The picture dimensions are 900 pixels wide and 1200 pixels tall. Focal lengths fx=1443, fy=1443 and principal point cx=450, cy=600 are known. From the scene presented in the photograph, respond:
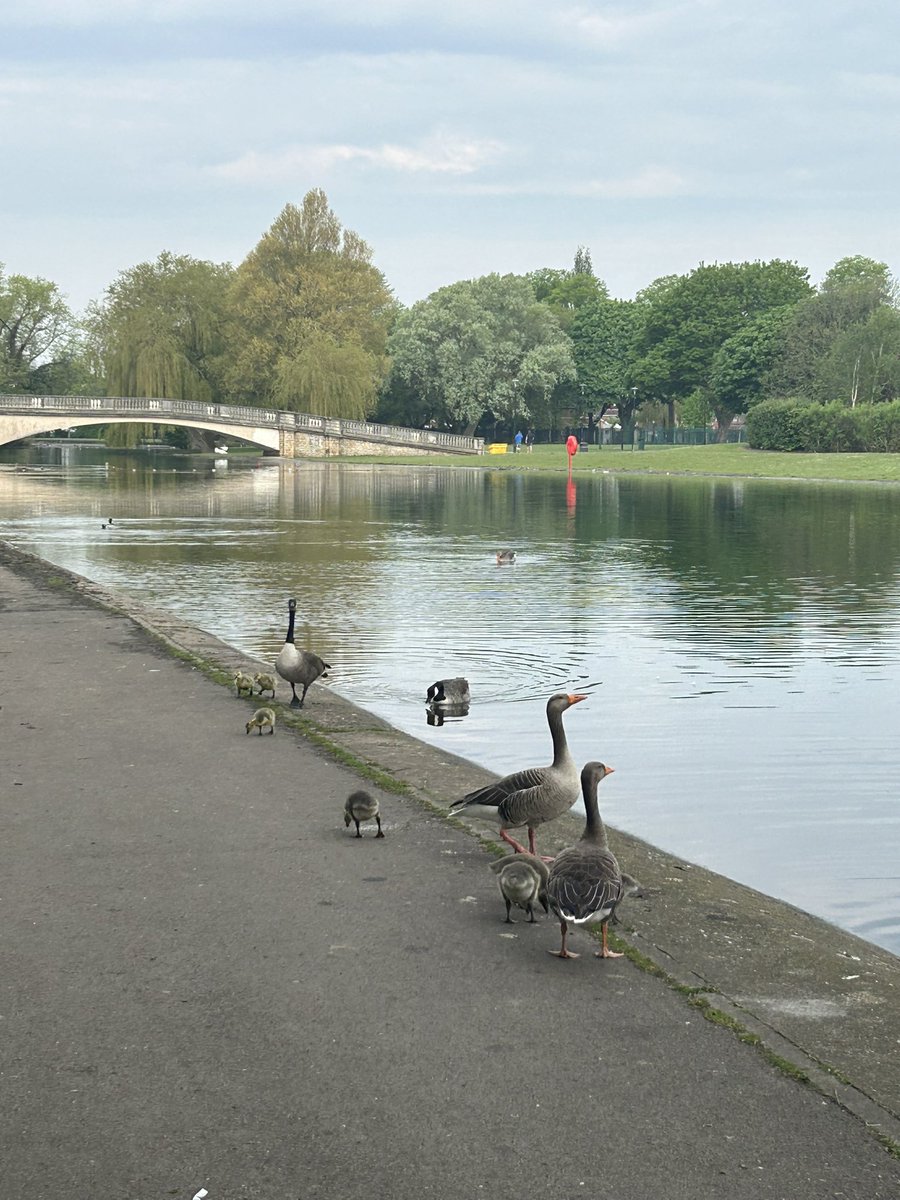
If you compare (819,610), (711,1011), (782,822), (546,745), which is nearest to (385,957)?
(711,1011)

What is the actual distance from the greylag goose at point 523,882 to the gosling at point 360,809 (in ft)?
5.16

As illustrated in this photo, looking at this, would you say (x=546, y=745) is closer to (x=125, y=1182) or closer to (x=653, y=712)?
(x=653, y=712)

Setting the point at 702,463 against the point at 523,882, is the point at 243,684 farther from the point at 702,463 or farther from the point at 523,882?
the point at 702,463

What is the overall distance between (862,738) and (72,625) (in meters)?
10.9

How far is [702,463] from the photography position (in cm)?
9456

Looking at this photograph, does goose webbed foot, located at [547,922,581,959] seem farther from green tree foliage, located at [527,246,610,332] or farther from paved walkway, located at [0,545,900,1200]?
green tree foliage, located at [527,246,610,332]

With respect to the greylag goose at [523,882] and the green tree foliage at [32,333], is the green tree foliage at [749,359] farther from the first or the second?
the greylag goose at [523,882]

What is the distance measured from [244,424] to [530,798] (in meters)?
110

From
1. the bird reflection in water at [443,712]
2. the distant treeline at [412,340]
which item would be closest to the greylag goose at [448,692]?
the bird reflection in water at [443,712]

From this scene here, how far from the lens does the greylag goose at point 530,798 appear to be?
9.18 m

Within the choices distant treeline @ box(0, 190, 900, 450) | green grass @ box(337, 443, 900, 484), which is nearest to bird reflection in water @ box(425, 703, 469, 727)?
green grass @ box(337, 443, 900, 484)

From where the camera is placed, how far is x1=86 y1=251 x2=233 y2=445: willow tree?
384ft

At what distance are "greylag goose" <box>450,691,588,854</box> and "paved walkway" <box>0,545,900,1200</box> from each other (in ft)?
0.97

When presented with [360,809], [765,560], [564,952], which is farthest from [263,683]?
[765,560]
